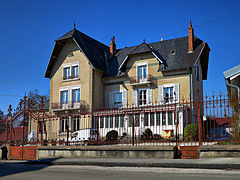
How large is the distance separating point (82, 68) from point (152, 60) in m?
8.26

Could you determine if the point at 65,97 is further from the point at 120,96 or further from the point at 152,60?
the point at 152,60

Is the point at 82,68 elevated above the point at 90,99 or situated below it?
above

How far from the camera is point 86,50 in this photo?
33.1 m

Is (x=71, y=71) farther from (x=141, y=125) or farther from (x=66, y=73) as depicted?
(x=141, y=125)

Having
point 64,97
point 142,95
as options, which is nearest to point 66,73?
point 64,97

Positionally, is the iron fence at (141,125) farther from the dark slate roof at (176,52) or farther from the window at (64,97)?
the window at (64,97)

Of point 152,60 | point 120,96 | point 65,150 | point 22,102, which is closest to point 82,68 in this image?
A: point 120,96

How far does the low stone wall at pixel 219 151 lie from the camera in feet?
30.8

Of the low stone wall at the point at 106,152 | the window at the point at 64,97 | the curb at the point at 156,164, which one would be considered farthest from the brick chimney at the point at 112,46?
the curb at the point at 156,164

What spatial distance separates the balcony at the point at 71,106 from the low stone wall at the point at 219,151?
72.7 ft

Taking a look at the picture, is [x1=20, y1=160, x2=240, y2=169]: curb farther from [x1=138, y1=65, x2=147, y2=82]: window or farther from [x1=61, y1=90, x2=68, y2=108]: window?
[x1=61, y1=90, x2=68, y2=108]: window

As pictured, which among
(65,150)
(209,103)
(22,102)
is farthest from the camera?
(22,102)

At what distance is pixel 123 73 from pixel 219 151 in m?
22.9

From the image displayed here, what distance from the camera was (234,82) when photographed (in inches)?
550
